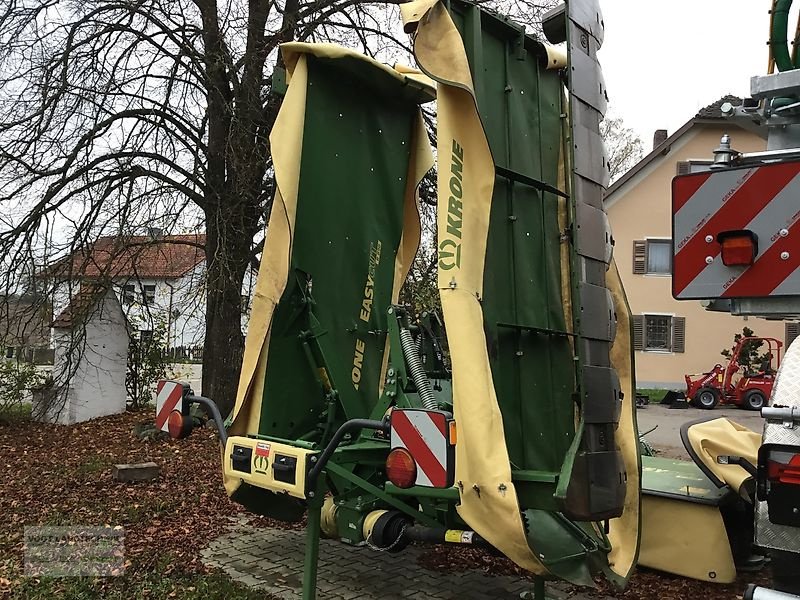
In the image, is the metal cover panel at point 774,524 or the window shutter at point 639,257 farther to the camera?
the window shutter at point 639,257

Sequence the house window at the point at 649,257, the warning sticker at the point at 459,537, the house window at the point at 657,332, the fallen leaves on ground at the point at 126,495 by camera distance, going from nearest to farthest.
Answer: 1. the warning sticker at the point at 459,537
2. the fallen leaves on ground at the point at 126,495
3. the house window at the point at 657,332
4. the house window at the point at 649,257

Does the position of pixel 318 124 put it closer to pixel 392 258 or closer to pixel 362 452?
pixel 392 258

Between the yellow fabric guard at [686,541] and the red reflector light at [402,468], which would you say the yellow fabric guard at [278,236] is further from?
the yellow fabric guard at [686,541]

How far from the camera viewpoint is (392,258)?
4887 mm

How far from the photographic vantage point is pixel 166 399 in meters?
3.97

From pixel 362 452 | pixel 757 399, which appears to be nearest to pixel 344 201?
pixel 362 452

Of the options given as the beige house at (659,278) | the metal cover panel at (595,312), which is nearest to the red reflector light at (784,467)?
the metal cover panel at (595,312)

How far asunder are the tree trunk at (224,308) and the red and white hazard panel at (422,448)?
6.02 metres

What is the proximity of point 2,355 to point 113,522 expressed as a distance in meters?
6.17

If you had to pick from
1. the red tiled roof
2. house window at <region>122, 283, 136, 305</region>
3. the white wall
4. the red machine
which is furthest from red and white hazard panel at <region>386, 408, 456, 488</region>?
the red machine

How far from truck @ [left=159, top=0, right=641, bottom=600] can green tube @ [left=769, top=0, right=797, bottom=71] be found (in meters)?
0.72

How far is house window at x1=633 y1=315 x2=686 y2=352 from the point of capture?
74.9ft

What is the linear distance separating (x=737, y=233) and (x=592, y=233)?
72 cm

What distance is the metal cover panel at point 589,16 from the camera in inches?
110
